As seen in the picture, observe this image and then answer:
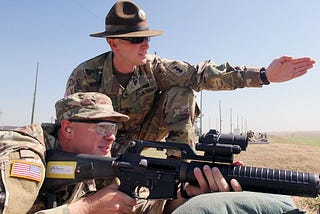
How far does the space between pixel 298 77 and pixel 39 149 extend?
234 centimetres

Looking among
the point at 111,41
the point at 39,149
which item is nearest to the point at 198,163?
the point at 39,149

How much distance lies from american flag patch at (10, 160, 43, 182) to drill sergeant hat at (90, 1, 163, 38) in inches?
82.0

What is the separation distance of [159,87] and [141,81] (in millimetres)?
216

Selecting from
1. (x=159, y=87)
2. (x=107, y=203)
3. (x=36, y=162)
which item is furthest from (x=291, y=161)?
(x=36, y=162)

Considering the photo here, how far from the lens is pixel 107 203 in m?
2.33

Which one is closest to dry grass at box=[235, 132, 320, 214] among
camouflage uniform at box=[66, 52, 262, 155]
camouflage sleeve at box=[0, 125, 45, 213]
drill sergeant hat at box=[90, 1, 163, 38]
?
camouflage uniform at box=[66, 52, 262, 155]

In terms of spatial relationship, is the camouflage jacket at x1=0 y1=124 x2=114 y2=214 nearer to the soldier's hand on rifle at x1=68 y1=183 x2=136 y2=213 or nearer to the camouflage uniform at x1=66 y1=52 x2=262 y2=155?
the soldier's hand on rifle at x1=68 y1=183 x2=136 y2=213

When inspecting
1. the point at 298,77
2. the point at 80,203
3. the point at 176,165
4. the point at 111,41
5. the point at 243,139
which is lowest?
the point at 80,203

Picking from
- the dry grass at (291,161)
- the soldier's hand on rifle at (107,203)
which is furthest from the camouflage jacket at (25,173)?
the dry grass at (291,161)

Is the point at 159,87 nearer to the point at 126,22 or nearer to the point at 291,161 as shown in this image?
the point at 126,22

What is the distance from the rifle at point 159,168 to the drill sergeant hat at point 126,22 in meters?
1.80

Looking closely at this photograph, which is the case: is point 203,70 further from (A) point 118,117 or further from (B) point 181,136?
(A) point 118,117

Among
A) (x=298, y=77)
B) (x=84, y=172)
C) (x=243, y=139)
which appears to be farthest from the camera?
(x=298, y=77)

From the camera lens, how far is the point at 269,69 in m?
3.59
